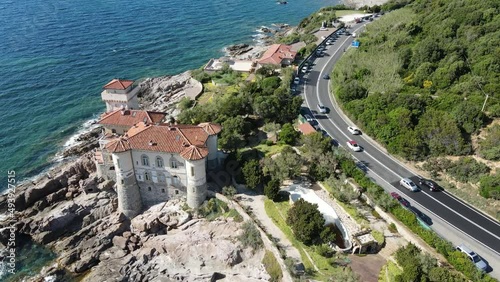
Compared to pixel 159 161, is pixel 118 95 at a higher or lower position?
higher

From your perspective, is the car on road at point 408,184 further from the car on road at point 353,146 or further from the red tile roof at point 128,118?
the red tile roof at point 128,118

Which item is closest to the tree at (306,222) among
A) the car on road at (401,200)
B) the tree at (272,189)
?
the tree at (272,189)

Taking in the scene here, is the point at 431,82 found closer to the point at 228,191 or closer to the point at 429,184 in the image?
the point at 429,184

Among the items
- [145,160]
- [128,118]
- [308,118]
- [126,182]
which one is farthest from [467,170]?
[128,118]

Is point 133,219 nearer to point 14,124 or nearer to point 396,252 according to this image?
point 396,252

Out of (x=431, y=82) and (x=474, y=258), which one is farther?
(x=431, y=82)

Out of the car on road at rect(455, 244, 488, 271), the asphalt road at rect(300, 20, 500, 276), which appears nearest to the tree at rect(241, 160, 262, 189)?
the asphalt road at rect(300, 20, 500, 276)

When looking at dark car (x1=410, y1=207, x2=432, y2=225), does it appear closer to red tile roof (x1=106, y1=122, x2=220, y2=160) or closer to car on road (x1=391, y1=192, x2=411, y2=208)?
car on road (x1=391, y1=192, x2=411, y2=208)
